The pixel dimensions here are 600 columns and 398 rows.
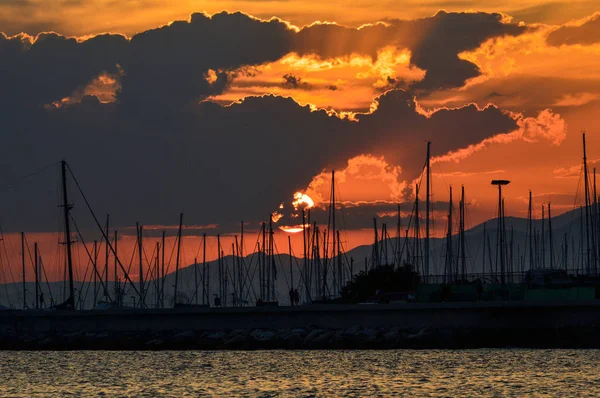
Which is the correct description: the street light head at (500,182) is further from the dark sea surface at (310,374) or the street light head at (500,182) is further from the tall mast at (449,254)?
the dark sea surface at (310,374)

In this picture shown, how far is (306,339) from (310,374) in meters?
22.6

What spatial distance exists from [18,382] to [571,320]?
38.2m

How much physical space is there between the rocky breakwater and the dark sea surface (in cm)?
274

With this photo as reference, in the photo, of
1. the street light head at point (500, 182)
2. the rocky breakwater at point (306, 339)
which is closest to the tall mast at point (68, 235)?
the rocky breakwater at point (306, 339)

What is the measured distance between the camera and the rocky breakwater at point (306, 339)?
8788cm

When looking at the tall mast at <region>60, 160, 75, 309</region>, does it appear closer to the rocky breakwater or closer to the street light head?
the rocky breakwater

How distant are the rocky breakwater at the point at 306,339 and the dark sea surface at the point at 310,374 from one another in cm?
274

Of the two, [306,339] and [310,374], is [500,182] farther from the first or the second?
[310,374]

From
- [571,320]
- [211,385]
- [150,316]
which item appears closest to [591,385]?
[211,385]

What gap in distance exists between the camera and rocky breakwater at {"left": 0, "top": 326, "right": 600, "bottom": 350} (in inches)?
3460

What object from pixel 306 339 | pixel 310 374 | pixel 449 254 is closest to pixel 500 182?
pixel 449 254

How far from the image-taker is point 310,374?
70.6 meters

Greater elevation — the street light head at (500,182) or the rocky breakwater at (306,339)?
the street light head at (500,182)

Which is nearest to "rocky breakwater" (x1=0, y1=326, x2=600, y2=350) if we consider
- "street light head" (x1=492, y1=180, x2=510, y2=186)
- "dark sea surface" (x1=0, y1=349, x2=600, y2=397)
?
"dark sea surface" (x1=0, y1=349, x2=600, y2=397)
